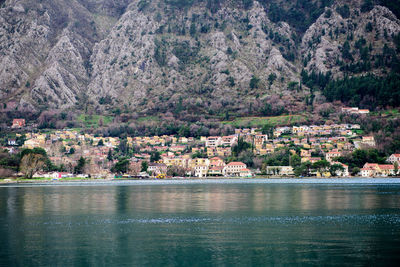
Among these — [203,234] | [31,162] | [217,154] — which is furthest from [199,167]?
[203,234]

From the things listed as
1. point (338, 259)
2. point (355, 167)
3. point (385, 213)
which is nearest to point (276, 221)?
point (385, 213)

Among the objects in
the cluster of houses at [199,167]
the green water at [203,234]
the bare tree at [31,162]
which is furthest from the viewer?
the cluster of houses at [199,167]

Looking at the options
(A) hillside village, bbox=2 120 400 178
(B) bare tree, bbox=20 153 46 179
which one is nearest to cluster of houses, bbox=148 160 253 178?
(A) hillside village, bbox=2 120 400 178

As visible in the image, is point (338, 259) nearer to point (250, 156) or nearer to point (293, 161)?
point (293, 161)

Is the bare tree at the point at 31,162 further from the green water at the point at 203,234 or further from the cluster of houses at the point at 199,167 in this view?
the green water at the point at 203,234

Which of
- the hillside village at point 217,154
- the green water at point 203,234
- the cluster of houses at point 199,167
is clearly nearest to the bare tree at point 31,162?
the hillside village at point 217,154
